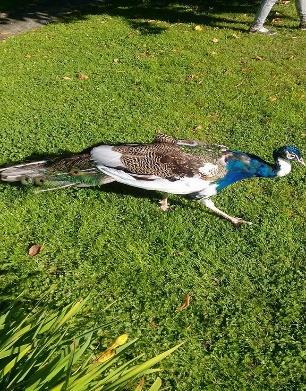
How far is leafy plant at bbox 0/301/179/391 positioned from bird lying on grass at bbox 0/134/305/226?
5.55 ft

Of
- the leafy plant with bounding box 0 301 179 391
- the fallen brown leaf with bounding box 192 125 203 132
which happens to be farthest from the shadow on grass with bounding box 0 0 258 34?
the leafy plant with bounding box 0 301 179 391

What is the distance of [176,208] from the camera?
465 cm

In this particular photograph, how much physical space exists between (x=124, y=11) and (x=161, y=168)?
21.2 ft

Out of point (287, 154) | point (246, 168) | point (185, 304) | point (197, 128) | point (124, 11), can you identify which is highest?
point (287, 154)

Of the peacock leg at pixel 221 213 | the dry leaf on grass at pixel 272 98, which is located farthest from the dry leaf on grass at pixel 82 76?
the peacock leg at pixel 221 213

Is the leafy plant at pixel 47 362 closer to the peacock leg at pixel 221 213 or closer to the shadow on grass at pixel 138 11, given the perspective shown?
the peacock leg at pixel 221 213

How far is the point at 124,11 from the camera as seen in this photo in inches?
376

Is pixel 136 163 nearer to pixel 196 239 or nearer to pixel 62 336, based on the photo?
pixel 196 239

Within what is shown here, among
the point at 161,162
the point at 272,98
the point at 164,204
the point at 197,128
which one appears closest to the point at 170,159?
the point at 161,162

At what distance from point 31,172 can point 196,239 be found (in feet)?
→ 5.19

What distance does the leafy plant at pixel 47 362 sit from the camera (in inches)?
86.5

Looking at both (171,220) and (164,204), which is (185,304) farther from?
(164,204)

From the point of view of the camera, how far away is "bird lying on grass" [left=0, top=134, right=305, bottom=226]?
4.05 m

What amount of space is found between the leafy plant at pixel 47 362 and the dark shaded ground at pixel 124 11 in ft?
22.8
